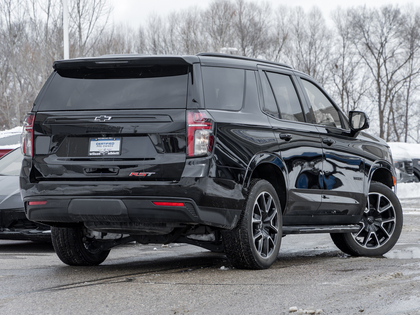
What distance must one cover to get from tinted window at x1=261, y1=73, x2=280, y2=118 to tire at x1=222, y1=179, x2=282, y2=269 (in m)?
0.70

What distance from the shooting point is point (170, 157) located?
18.0 ft

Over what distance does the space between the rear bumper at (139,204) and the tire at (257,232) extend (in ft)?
0.48

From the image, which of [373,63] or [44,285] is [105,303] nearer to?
[44,285]

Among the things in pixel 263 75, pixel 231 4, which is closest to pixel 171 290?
pixel 263 75

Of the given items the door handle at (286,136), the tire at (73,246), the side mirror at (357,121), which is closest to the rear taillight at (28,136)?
the tire at (73,246)

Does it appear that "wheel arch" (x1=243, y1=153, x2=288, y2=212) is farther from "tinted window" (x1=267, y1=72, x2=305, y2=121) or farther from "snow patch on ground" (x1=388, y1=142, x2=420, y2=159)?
"snow patch on ground" (x1=388, y1=142, x2=420, y2=159)

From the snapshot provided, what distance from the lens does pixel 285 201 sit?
21.4ft

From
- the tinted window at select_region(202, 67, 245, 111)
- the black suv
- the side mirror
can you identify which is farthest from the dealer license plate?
the side mirror

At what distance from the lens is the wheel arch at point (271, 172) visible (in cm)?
591

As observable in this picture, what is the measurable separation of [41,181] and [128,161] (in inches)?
33.4

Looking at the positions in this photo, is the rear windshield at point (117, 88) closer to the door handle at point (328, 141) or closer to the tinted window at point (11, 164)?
the door handle at point (328, 141)

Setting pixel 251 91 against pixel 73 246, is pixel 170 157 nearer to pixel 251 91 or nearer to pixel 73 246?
pixel 251 91

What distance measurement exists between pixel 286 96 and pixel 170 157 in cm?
185

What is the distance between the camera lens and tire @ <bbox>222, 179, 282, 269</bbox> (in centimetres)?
586
